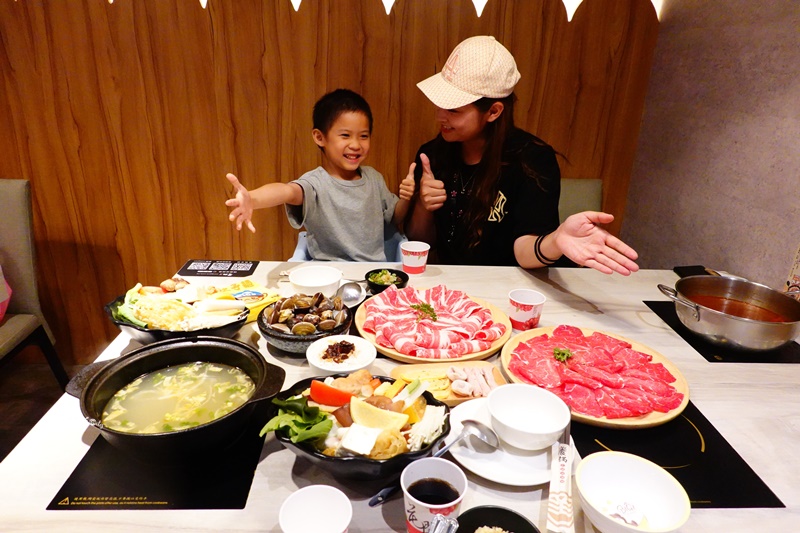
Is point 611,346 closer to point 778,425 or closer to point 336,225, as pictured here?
point 778,425

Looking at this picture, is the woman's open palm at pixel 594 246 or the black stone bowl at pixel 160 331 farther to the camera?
the woman's open palm at pixel 594 246

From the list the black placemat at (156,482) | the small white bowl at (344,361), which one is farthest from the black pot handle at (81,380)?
the small white bowl at (344,361)

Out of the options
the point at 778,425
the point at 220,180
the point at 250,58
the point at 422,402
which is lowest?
the point at 778,425

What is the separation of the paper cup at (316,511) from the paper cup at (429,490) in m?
0.11

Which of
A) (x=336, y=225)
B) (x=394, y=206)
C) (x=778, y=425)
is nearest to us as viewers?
(x=778, y=425)

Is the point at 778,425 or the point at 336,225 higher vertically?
the point at 336,225

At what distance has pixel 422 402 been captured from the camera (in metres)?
1.12

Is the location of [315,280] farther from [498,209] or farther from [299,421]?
[498,209]

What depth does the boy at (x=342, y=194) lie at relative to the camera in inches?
95.0

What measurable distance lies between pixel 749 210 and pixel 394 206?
5.80ft

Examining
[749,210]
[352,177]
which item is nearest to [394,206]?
[352,177]

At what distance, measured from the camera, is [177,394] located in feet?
3.92

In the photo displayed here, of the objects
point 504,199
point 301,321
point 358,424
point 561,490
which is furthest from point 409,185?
point 561,490

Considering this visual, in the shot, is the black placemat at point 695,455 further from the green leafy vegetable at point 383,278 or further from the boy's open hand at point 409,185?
the boy's open hand at point 409,185
